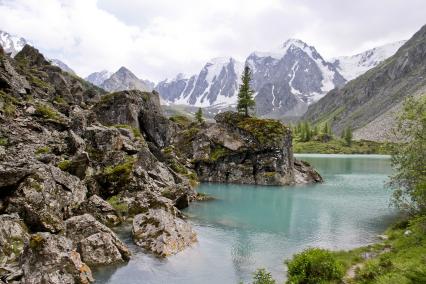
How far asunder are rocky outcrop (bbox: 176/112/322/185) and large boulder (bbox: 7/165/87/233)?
57382 mm

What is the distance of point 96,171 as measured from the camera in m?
61.9

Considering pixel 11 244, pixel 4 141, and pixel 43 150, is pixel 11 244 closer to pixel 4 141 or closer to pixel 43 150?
pixel 4 141

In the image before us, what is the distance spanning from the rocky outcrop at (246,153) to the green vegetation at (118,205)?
48029mm

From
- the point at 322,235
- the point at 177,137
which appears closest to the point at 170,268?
the point at 322,235

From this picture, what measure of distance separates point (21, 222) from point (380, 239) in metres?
35.1

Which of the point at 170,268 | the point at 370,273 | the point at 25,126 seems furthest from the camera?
the point at 25,126

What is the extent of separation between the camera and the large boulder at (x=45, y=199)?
3728 cm

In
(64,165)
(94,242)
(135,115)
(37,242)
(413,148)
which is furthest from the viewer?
(135,115)

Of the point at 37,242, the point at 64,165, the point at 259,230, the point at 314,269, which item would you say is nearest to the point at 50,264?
the point at 37,242

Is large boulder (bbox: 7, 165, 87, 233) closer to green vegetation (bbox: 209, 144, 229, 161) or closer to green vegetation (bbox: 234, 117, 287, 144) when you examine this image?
green vegetation (bbox: 209, 144, 229, 161)

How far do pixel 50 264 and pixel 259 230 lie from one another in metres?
28.4

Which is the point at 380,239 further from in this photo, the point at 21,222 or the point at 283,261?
the point at 21,222

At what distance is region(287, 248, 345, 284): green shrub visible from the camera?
89.0 ft

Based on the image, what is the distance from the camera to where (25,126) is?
6322cm
